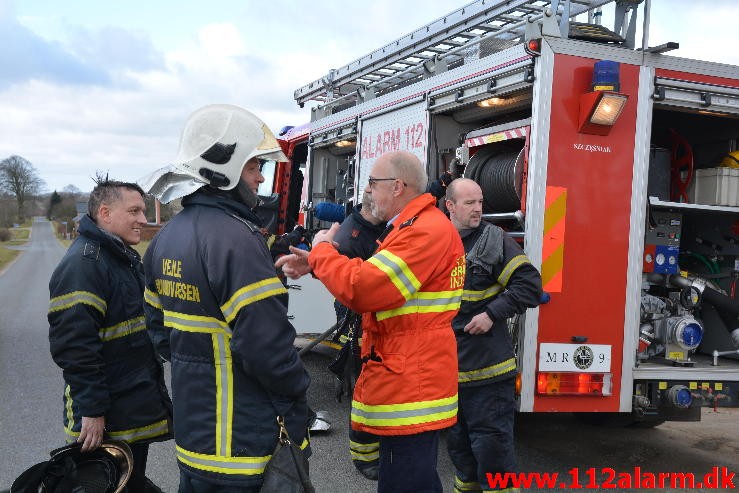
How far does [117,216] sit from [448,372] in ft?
5.54

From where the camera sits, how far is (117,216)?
3.11 m

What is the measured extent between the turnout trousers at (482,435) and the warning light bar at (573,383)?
29 cm

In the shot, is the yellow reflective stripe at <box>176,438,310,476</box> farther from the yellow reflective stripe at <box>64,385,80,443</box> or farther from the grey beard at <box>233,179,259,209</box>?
the yellow reflective stripe at <box>64,385,80,443</box>

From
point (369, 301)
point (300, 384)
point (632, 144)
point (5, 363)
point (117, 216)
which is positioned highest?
point (632, 144)

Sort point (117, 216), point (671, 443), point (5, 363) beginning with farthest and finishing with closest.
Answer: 1. point (5, 363)
2. point (671, 443)
3. point (117, 216)

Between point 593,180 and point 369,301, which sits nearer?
point 369,301

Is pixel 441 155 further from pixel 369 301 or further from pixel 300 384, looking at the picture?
pixel 300 384

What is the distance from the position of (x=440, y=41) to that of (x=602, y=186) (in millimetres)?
2328

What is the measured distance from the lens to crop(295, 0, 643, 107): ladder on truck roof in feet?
15.3

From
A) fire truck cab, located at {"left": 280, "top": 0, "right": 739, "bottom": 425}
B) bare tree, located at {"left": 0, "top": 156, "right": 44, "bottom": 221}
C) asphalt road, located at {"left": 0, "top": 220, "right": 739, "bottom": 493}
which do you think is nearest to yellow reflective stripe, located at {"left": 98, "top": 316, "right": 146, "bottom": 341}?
asphalt road, located at {"left": 0, "top": 220, "right": 739, "bottom": 493}

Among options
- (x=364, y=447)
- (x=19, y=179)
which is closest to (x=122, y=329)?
(x=364, y=447)

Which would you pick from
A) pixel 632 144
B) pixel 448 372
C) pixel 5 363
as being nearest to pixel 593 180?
pixel 632 144

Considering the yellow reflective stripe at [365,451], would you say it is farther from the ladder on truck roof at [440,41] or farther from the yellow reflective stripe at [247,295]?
the ladder on truck roof at [440,41]

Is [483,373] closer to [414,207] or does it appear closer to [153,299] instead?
[414,207]
